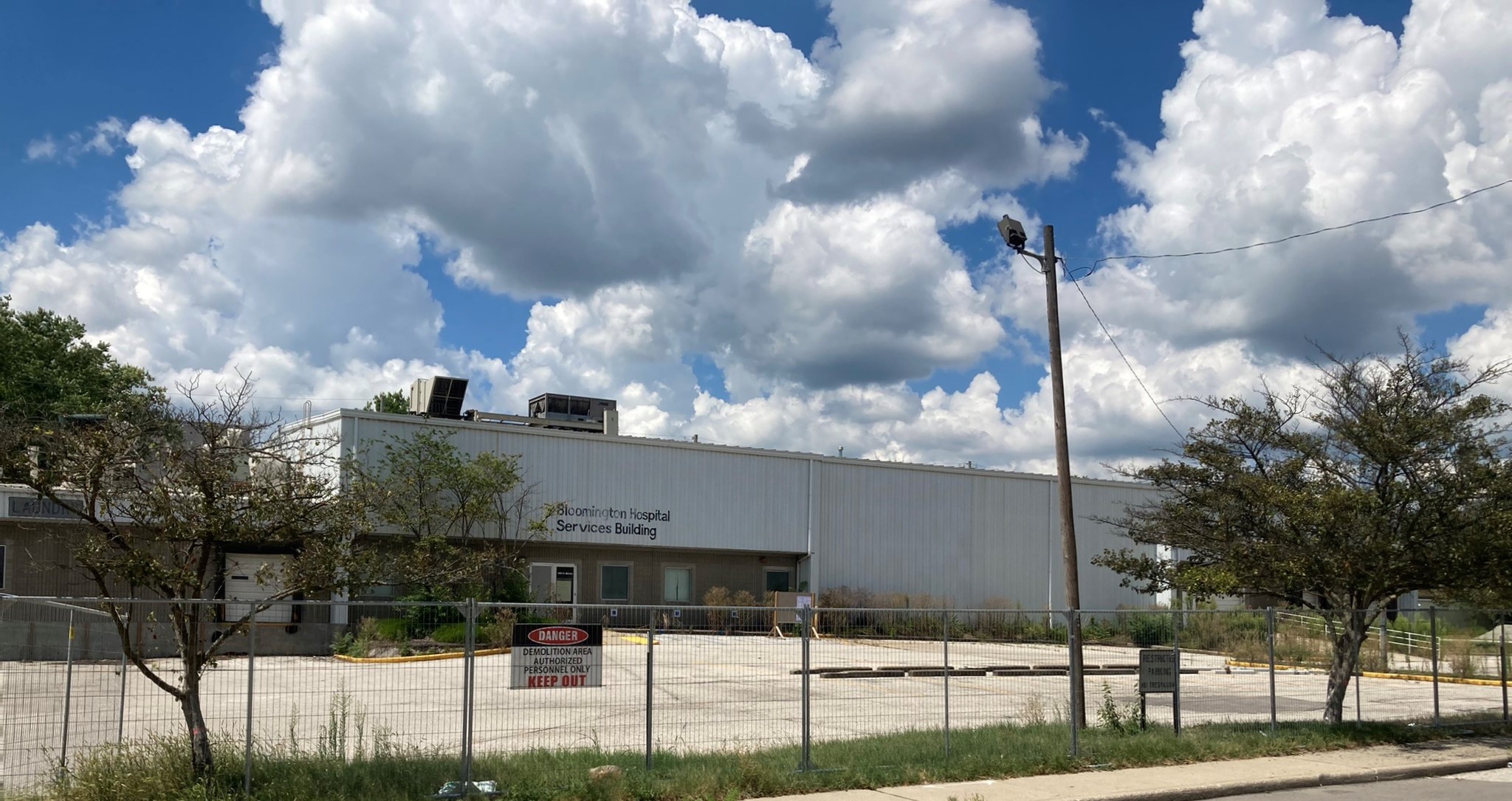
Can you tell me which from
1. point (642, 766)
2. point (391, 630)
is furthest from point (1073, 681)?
point (391, 630)

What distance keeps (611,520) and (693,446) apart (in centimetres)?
428

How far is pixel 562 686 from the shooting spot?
13.7m

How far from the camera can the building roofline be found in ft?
125

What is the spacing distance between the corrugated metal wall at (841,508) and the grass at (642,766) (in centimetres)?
2389

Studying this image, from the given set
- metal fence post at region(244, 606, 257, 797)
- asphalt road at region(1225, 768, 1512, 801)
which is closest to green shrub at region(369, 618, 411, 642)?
metal fence post at region(244, 606, 257, 797)

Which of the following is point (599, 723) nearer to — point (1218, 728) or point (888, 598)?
point (1218, 728)

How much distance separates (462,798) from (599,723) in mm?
5903

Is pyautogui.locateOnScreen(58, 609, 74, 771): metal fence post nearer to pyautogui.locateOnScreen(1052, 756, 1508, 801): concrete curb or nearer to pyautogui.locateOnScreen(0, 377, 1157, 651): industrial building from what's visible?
pyautogui.locateOnScreen(1052, 756, 1508, 801): concrete curb

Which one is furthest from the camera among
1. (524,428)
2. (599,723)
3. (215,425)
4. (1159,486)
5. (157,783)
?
(524,428)

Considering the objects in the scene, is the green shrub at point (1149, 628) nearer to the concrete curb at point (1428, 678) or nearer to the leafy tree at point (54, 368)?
the concrete curb at point (1428, 678)

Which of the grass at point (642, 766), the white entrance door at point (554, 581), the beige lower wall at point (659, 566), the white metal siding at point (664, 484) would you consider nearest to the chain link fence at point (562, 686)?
the grass at point (642, 766)

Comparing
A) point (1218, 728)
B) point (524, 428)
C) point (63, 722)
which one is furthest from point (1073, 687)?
point (524, 428)

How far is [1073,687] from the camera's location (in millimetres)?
16906

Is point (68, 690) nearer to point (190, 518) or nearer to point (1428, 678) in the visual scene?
point (190, 518)
